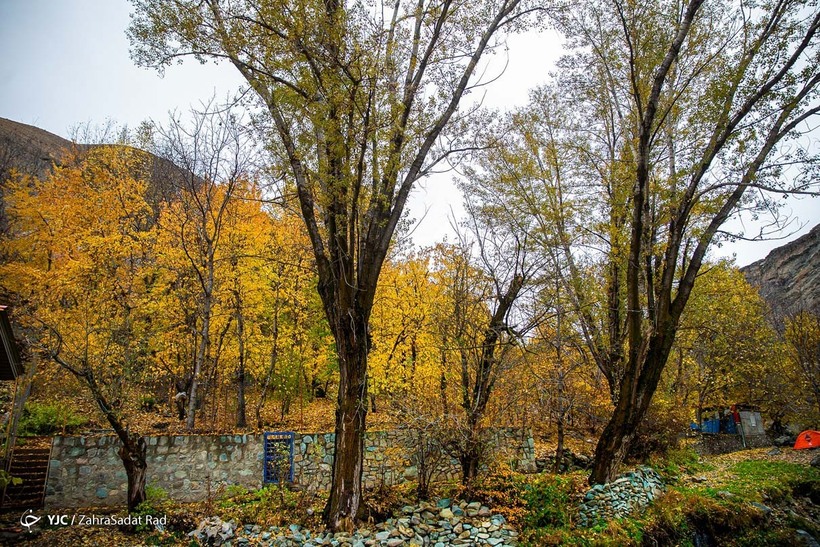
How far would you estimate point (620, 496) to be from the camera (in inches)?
268

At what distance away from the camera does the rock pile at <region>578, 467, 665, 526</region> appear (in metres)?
6.36

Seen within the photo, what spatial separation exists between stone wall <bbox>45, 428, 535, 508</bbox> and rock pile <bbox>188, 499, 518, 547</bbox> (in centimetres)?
175

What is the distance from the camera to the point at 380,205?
6.55m

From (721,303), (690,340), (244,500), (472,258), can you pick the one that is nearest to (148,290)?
(244,500)

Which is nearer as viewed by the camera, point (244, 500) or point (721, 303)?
point (244, 500)

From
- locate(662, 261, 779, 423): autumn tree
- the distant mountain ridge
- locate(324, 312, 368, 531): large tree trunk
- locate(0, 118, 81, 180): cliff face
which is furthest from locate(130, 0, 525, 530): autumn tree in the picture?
locate(0, 118, 81, 180): cliff face

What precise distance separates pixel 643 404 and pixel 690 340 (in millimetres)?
10537

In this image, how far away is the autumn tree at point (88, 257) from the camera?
10.7 m

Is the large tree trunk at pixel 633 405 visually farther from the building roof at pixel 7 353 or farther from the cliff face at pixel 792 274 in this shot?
the cliff face at pixel 792 274

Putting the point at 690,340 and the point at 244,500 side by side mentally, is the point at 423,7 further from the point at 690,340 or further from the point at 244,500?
the point at 690,340

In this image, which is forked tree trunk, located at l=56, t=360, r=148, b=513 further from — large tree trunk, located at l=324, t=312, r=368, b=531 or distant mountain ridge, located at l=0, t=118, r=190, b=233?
distant mountain ridge, located at l=0, t=118, r=190, b=233

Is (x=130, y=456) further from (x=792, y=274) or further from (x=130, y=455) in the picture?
(x=792, y=274)

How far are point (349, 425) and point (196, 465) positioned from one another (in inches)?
224

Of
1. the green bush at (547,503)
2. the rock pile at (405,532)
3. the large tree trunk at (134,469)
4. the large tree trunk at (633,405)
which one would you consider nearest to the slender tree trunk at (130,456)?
the large tree trunk at (134,469)
